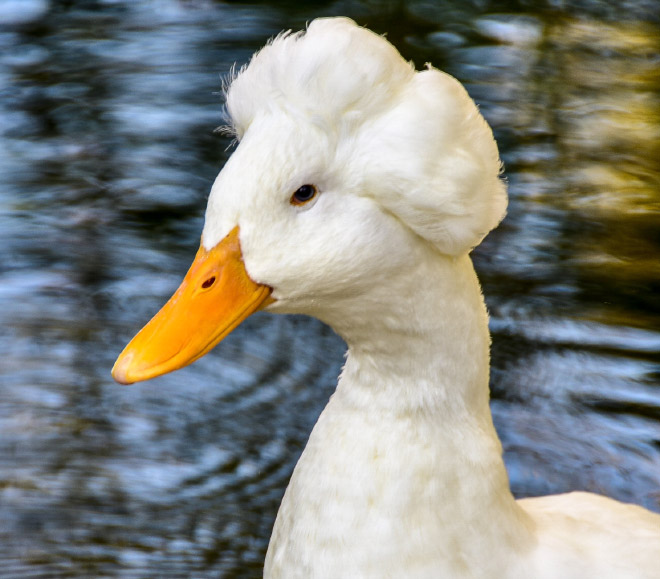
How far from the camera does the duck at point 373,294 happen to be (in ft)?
6.16

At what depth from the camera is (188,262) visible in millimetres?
4781

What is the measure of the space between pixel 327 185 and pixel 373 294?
0.24 metres

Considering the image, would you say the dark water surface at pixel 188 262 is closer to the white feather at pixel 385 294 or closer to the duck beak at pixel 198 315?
the white feather at pixel 385 294

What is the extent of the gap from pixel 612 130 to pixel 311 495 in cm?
400

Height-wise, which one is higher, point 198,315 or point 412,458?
point 198,315

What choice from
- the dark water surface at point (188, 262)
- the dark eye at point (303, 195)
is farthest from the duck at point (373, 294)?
the dark water surface at point (188, 262)

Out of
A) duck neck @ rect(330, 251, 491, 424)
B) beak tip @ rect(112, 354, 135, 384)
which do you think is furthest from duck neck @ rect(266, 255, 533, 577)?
beak tip @ rect(112, 354, 135, 384)

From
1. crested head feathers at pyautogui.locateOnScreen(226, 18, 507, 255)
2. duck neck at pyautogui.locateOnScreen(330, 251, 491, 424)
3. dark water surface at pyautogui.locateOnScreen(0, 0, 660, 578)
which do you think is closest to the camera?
crested head feathers at pyautogui.locateOnScreen(226, 18, 507, 255)

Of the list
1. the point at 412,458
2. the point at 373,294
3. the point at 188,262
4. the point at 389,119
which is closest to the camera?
the point at 389,119

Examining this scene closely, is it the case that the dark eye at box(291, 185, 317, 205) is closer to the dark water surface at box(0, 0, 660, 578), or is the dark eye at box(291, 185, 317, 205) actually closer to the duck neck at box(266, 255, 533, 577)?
the duck neck at box(266, 255, 533, 577)

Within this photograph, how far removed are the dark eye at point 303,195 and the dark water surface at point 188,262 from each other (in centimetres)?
175

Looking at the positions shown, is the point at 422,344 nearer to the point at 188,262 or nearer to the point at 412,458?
the point at 412,458

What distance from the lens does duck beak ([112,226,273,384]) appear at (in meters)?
1.92

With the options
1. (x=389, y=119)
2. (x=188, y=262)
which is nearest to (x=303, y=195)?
(x=389, y=119)
